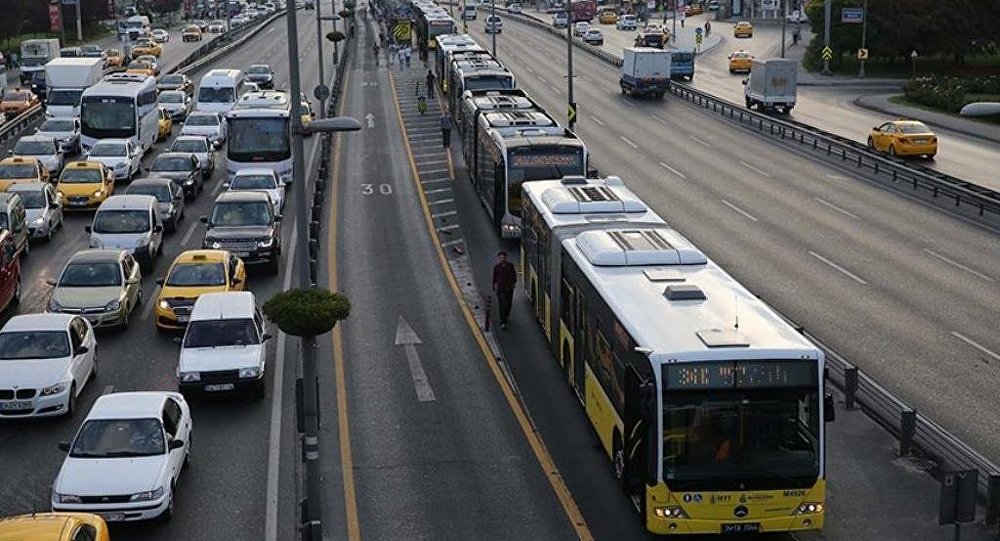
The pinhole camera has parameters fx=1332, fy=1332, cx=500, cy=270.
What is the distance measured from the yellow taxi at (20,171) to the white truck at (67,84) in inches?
625

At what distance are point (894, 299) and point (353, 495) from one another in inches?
650

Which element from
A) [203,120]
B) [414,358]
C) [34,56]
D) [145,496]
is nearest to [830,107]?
[203,120]

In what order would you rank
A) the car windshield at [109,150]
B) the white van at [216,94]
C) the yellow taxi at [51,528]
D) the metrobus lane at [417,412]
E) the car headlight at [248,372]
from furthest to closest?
1. the white van at [216,94]
2. the car windshield at [109,150]
3. the car headlight at [248,372]
4. the metrobus lane at [417,412]
5. the yellow taxi at [51,528]

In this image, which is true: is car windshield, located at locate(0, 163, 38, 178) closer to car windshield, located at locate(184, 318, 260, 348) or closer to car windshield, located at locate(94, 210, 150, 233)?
car windshield, located at locate(94, 210, 150, 233)

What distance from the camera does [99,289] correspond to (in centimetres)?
2933

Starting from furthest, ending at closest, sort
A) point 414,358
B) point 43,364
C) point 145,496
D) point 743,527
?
1. point 414,358
2. point 43,364
3. point 145,496
4. point 743,527

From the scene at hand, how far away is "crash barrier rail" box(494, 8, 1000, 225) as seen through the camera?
42094mm

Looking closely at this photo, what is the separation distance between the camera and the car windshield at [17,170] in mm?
43844

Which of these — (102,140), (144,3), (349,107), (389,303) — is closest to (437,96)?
(349,107)

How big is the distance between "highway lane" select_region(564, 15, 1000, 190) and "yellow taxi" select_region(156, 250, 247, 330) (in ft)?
96.6

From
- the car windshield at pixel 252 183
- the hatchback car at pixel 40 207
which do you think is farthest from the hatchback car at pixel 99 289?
the car windshield at pixel 252 183

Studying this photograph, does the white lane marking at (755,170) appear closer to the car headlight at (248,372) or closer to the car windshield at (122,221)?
the car windshield at (122,221)

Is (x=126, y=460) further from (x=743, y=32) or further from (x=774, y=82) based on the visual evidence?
(x=743, y=32)

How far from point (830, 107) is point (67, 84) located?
134 ft
